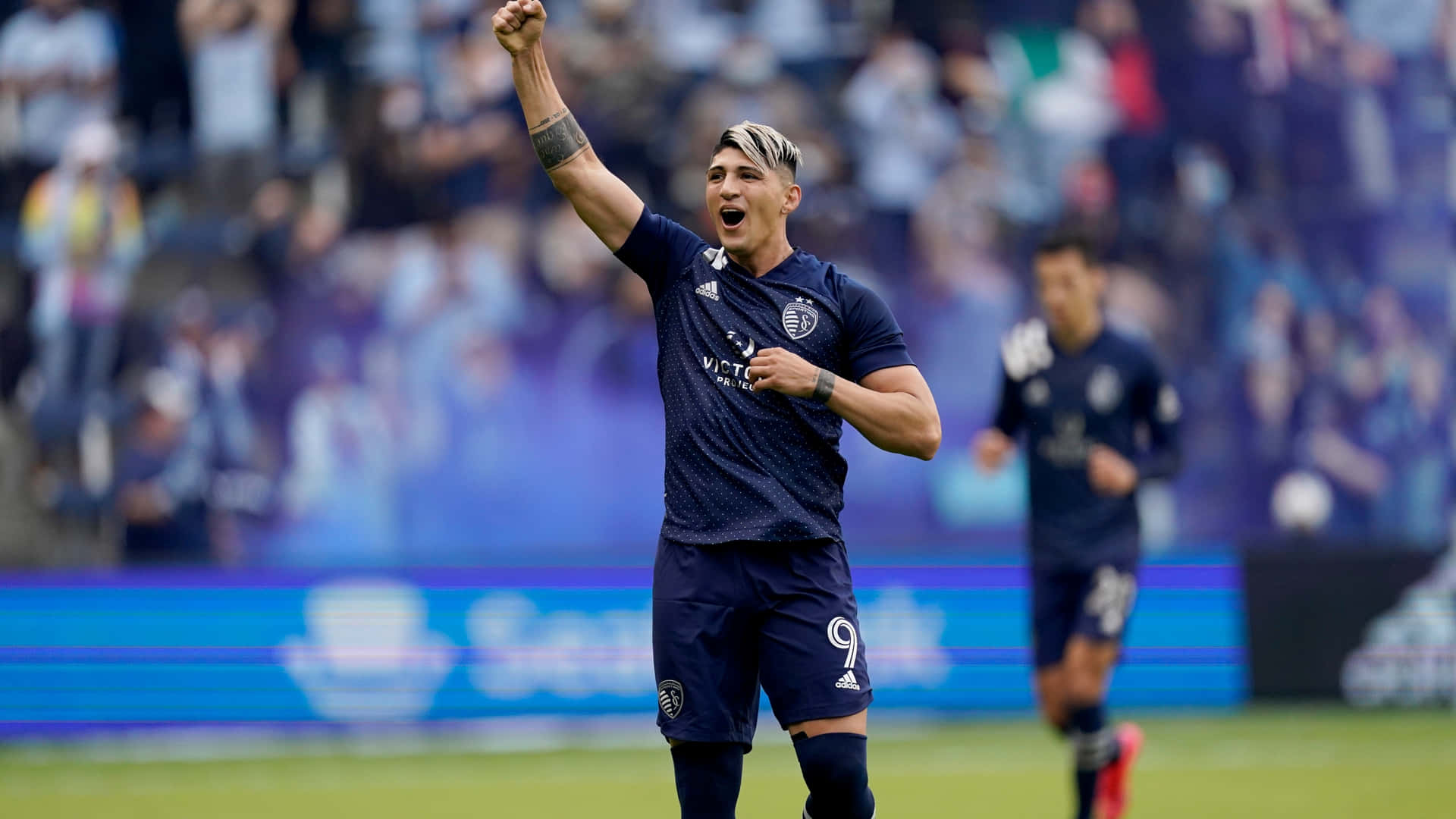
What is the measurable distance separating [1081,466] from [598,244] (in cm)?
607

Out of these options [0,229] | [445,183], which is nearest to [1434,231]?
[445,183]

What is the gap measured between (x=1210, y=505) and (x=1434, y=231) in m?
2.86

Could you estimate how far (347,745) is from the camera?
437 inches

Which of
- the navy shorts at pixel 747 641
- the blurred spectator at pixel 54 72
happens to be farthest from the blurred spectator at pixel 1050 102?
the navy shorts at pixel 747 641

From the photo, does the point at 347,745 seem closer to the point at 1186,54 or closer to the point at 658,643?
the point at 658,643

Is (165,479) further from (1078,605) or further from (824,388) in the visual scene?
(824,388)

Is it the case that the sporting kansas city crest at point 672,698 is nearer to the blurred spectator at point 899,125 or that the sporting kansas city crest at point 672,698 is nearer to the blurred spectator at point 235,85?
the blurred spectator at point 899,125

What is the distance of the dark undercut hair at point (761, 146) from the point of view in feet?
16.3

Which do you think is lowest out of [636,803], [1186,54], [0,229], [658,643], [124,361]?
[636,803]

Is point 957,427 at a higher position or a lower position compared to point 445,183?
lower

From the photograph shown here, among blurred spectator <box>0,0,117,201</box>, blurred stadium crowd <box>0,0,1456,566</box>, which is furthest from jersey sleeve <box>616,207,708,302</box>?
blurred spectator <box>0,0,117,201</box>

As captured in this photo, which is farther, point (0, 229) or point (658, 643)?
point (0, 229)

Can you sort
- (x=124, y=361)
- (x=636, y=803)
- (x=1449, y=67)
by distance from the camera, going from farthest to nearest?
(x=1449, y=67)
(x=124, y=361)
(x=636, y=803)

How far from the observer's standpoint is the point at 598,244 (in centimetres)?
1330
